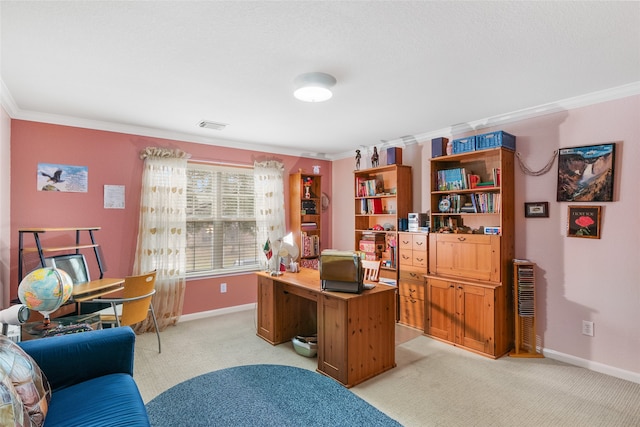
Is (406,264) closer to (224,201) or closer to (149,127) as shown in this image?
(224,201)

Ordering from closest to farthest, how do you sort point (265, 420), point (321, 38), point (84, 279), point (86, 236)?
1. point (321, 38)
2. point (265, 420)
3. point (84, 279)
4. point (86, 236)

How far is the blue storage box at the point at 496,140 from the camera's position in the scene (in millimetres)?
3305

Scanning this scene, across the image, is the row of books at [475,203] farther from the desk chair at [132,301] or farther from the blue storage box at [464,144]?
the desk chair at [132,301]

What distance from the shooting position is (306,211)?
17.5 ft

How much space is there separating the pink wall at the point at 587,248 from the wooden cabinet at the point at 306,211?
9.31 feet

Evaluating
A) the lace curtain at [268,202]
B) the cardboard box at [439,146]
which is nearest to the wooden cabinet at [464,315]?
the cardboard box at [439,146]

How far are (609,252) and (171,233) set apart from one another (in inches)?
179

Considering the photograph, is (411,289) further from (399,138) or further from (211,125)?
(211,125)

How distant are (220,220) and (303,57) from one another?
3040mm

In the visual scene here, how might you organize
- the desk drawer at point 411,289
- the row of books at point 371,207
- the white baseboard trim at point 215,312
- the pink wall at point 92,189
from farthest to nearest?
the row of books at point 371,207
the white baseboard trim at point 215,312
the desk drawer at point 411,289
the pink wall at point 92,189

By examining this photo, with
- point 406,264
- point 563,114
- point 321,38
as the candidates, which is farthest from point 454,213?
point 321,38

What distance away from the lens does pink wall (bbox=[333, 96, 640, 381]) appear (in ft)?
9.03

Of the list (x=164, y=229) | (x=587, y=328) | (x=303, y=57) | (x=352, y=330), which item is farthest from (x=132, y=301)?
(x=587, y=328)

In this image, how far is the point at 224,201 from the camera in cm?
478
